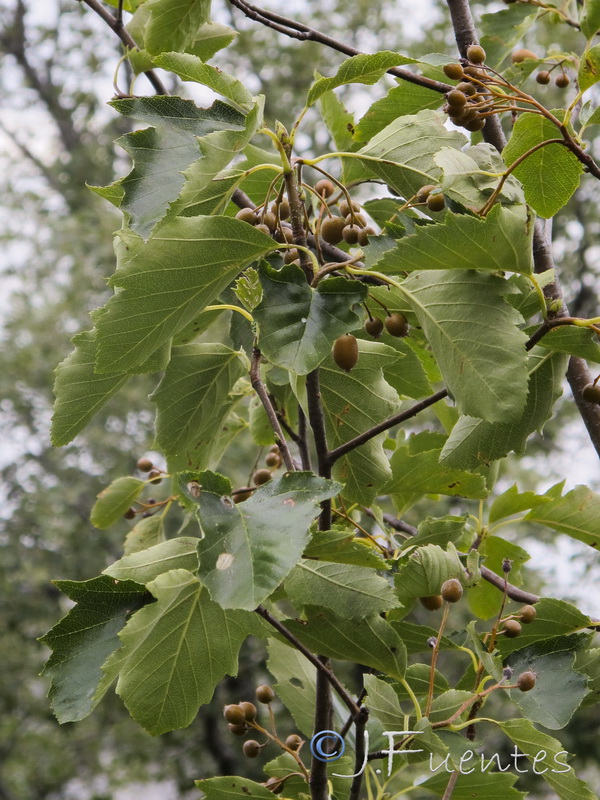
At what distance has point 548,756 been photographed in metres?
0.78

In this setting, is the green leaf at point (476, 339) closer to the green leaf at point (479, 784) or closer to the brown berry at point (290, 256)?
the brown berry at point (290, 256)

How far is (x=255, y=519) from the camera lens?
626 mm

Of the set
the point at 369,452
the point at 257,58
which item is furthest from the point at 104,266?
the point at 369,452

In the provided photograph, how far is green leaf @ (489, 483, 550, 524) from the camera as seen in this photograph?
1.02 m

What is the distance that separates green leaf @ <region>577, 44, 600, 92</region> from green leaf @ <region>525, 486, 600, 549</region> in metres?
0.43

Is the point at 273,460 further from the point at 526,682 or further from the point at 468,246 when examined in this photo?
the point at 468,246

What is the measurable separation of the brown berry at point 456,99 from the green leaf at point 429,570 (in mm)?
425

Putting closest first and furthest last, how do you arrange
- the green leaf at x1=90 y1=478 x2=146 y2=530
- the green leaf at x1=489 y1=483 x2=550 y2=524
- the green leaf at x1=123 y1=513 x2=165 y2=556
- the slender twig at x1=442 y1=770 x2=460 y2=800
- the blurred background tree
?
the slender twig at x1=442 y1=770 x2=460 y2=800
the green leaf at x1=489 y1=483 x2=550 y2=524
the green leaf at x1=123 y1=513 x2=165 y2=556
the green leaf at x1=90 y1=478 x2=146 y2=530
the blurred background tree

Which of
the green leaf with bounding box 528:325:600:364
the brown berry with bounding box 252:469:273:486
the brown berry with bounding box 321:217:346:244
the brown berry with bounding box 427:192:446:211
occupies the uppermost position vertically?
the brown berry with bounding box 427:192:446:211

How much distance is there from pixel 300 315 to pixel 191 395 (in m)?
0.30

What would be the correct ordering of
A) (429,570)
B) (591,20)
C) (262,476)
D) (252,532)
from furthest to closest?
(262,476) < (591,20) < (429,570) < (252,532)

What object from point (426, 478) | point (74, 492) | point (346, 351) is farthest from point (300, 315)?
point (74, 492)

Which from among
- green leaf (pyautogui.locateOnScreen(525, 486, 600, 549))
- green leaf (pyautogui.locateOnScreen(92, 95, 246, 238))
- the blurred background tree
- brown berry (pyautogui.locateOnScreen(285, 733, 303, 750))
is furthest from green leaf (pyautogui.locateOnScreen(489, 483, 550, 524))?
the blurred background tree

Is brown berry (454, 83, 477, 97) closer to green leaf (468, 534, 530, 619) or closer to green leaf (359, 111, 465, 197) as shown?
green leaf (359, 111, 465, 197)
